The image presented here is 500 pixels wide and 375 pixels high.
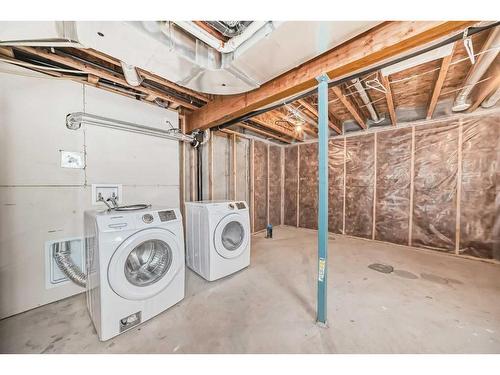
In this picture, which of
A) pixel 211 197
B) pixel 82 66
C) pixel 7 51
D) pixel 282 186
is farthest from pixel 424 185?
pixel 7 51

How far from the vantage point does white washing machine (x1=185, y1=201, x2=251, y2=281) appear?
203 centimetres

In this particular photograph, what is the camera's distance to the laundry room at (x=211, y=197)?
1.19 metres

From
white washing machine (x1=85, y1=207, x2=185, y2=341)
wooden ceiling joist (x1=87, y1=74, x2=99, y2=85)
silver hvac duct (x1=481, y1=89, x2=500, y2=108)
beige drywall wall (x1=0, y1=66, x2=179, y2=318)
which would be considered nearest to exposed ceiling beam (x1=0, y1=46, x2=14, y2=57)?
beige drywall wall (x1=0, y1=66, x2=179, y2=318)

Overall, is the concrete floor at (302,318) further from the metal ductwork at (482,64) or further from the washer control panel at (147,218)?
the metal ductwork at (482,64)

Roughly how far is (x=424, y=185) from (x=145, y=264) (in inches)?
161

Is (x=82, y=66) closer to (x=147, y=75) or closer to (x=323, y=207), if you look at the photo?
(x=147, y=75)

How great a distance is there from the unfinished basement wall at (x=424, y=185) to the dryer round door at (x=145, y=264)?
3.34 metres

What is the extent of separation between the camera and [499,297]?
5.64 ft

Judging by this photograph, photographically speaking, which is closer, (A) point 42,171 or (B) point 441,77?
(A) point 42,171

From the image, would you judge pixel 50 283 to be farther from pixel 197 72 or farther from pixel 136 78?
pixel 197 72

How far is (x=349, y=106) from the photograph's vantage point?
247 cm
